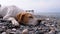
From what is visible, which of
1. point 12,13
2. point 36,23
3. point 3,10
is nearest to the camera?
point 36,23

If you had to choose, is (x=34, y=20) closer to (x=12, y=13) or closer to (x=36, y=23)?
(x=36, y=23)

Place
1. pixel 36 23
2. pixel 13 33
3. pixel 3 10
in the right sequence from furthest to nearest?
pixel 3 10
pixel 36 23
pixel 13 33

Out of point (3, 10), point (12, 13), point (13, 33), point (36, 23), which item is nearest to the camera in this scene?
point (13, 33)

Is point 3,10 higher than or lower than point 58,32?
higher

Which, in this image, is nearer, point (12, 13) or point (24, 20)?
point (24, 20)

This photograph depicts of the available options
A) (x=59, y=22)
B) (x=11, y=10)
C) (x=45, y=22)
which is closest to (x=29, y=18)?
(x=45, y=22)

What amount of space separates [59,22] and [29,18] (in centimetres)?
24

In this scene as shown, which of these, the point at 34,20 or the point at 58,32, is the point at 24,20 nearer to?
the point at 34,20

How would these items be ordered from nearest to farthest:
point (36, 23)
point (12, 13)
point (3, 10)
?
point (36, 23)
point (12, 13)
point (3, 10)

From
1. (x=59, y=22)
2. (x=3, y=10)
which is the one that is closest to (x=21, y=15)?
(x=59, y=22)

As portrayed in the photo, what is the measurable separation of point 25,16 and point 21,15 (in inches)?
1.4

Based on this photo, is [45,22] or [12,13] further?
[12,13]

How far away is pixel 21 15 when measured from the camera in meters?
1.01

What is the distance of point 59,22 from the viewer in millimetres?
1030
